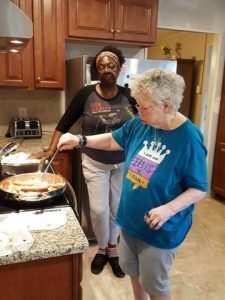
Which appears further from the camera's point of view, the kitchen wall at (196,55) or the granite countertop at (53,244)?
the kitchen wall at (196,55)

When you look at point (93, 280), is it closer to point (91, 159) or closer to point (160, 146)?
point (91, 159)

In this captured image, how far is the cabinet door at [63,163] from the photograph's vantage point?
2.40 metres

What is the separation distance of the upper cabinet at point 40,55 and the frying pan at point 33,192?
1318 millimetres

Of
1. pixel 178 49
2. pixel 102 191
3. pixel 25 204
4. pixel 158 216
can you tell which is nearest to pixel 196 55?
pixel 178 49

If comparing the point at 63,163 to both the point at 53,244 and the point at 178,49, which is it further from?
the point at 178,49

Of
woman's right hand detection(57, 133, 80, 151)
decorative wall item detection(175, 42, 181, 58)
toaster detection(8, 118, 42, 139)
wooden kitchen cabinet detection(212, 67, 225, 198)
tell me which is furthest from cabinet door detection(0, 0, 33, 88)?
decorative wall item detection(175, 42, 181, 58)

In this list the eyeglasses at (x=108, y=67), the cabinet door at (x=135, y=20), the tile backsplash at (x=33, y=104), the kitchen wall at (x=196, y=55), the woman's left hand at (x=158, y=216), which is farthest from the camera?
the kitchen wall at (x=196, y=55)

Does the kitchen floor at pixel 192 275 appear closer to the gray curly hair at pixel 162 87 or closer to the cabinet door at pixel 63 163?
the cabinet door at pixel 63 163

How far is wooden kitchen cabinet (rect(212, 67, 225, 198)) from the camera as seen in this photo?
3.37m

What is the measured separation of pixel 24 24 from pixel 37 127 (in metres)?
1.74

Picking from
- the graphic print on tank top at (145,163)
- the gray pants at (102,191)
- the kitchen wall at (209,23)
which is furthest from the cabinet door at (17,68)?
the graphic print on tank top at (145,163)

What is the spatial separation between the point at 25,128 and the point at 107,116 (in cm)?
97

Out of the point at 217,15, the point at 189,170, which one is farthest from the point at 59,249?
the point at 217,15

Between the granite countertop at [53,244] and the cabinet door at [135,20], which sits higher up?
the cabinet door at [135,20]
